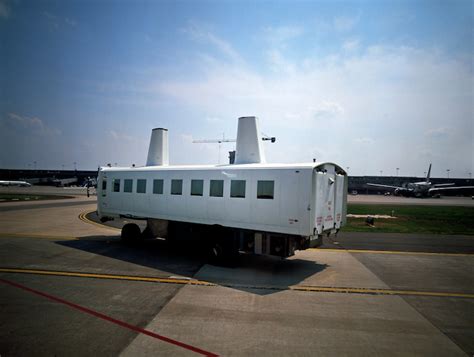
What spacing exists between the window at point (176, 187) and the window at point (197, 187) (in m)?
0.74

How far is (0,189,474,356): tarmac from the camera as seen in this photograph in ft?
17.7

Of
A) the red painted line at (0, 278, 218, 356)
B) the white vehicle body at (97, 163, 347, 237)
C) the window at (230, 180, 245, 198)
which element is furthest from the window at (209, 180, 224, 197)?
the red painted line at (0, 278, 218, 356)

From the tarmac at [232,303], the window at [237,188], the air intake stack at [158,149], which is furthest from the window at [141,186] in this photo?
the window at [237,188]

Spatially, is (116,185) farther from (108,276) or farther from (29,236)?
(108,276)

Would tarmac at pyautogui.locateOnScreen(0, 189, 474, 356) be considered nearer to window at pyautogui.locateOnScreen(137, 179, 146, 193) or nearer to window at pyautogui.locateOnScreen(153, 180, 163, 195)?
window at pyautogui.locateOnScreen(153, 180, 163, 195)

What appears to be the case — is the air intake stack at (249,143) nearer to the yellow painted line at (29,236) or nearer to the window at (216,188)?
the window at (216,188)

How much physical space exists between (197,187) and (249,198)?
2633 millimetres

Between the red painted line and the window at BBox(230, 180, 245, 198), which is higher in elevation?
the window at BBox(230, 180, 245, 198)

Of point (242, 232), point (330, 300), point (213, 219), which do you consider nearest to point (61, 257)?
point (213, 219)

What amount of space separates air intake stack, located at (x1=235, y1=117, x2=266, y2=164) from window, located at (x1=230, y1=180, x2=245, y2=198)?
2.00m

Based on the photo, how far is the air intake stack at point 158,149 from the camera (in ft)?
53.1

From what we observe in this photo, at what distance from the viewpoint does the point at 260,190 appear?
399 inches

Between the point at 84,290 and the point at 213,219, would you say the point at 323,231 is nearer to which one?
the point at 213,219

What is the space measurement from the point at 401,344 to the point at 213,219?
24.0 ft
